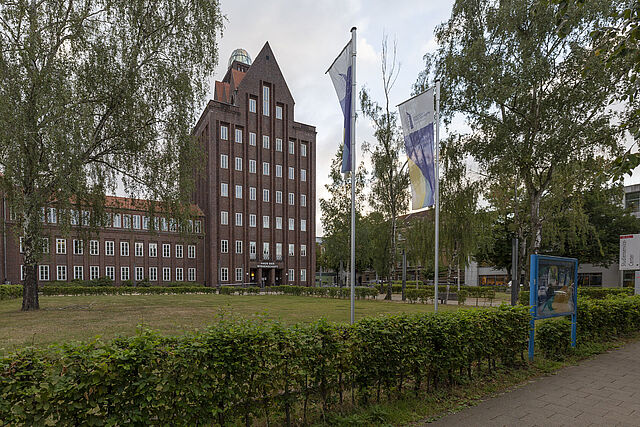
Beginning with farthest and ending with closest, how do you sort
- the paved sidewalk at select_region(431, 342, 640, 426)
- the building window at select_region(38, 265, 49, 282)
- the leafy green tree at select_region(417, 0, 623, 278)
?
the building window at select_region(38, 265, 49, 282)
the leafy green tree at select_region(417, 0, 623, 278)
the paved sidewalk at select_region(431, 342, 640, 426)

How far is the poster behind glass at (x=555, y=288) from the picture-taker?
828 cm

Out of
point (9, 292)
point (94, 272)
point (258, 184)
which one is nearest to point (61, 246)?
point (94, 272)

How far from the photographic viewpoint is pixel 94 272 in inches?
1865

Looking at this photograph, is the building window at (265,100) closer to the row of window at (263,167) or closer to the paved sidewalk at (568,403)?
the row of window at (263,167)

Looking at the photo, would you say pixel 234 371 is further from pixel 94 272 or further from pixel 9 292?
pixel 94 272

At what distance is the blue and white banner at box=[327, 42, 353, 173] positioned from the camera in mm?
8445

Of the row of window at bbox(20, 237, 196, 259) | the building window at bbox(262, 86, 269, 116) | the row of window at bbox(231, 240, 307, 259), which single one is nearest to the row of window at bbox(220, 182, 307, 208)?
the row of window at bbox(231, 240, 307, 259)

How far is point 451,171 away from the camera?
19688mm

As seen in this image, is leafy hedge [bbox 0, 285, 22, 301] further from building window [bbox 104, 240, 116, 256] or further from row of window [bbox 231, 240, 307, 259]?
row of window [bbox 231, 240, 307, 259]

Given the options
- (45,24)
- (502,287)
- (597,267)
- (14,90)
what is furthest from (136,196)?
(597,267)

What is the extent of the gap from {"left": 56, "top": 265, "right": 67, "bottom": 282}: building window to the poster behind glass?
52020 mm

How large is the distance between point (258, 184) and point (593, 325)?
4851 cm

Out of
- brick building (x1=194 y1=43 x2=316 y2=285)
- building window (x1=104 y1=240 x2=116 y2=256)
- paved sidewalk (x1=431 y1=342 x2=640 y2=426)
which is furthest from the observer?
brick building (x1=194 y1=43 x2=316 y2=285)

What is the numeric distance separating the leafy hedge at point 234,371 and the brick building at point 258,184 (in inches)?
1859
